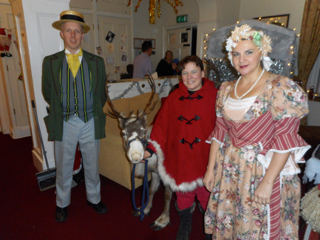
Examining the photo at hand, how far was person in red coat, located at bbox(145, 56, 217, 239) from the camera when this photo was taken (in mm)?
1665

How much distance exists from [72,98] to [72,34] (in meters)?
0.57

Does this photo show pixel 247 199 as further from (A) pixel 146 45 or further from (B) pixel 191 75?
(A) pixel 146 45

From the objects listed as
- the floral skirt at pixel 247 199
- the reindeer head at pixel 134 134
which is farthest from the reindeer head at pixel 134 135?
the floral skirt at pixel 247 199

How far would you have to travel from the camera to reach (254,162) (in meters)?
1.26

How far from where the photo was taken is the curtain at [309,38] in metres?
4.55

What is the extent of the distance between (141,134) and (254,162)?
893 millimetres

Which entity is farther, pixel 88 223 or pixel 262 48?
pixel 88 223

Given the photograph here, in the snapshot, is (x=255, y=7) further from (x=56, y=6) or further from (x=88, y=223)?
(x=88, y=223)

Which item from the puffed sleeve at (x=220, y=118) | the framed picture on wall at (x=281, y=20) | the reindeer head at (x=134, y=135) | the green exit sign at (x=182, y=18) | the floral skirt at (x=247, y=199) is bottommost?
the floral skirt at (x=247, y=199)

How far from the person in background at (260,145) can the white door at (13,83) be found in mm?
4628

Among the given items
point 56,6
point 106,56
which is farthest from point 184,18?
point 56,6

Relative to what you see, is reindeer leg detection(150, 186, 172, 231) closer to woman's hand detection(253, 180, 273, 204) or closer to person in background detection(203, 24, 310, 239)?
person in background detection(203, 24, 310, 239)

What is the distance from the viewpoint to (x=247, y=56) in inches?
48.0

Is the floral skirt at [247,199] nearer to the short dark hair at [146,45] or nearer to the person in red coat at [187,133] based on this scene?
the person in red coat at [187,133]
